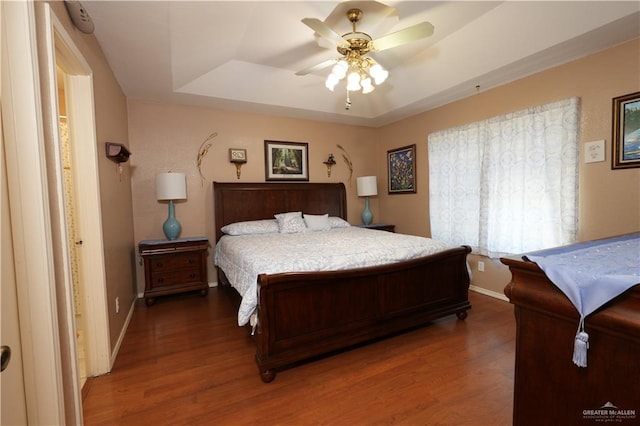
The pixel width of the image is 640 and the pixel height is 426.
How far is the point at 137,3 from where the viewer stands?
6.04 ft

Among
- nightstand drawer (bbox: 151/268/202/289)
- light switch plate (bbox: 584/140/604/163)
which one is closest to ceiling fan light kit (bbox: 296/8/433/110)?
light switch plate (bbox: 584/140/604/163)

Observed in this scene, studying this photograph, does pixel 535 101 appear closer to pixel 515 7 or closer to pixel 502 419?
pixel 515 7

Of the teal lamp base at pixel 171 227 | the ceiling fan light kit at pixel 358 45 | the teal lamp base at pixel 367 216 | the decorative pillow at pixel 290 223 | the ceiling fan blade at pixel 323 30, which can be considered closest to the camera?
the ceiling fan blade at pixel 323 30

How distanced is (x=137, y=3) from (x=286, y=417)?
107 inches

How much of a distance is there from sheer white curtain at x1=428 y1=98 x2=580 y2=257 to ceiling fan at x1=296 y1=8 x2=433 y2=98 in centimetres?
169

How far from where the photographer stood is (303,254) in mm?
2250

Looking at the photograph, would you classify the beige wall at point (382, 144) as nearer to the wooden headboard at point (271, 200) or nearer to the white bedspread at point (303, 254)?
the wooden headboard at point (271, 200)

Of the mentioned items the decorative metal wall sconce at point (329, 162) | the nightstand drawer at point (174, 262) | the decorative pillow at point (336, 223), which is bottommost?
the nightstand drawer at point (174, 262)

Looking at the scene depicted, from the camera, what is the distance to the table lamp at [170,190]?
10.7 ft

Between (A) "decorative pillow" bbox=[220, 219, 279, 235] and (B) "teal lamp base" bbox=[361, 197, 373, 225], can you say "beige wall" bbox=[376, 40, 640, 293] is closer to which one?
(B) "teal lamp base" bbox=[361, 197, 373, 225]

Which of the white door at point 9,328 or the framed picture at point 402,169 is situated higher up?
the framed picture at point 402,169

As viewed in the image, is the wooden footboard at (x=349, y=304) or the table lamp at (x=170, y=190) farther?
the table lamp at (x=170, y=190)

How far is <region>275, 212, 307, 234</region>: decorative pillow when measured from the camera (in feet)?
12.2

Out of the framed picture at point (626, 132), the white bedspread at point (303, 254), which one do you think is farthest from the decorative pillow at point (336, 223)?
the framed picture at point (626, 132)
